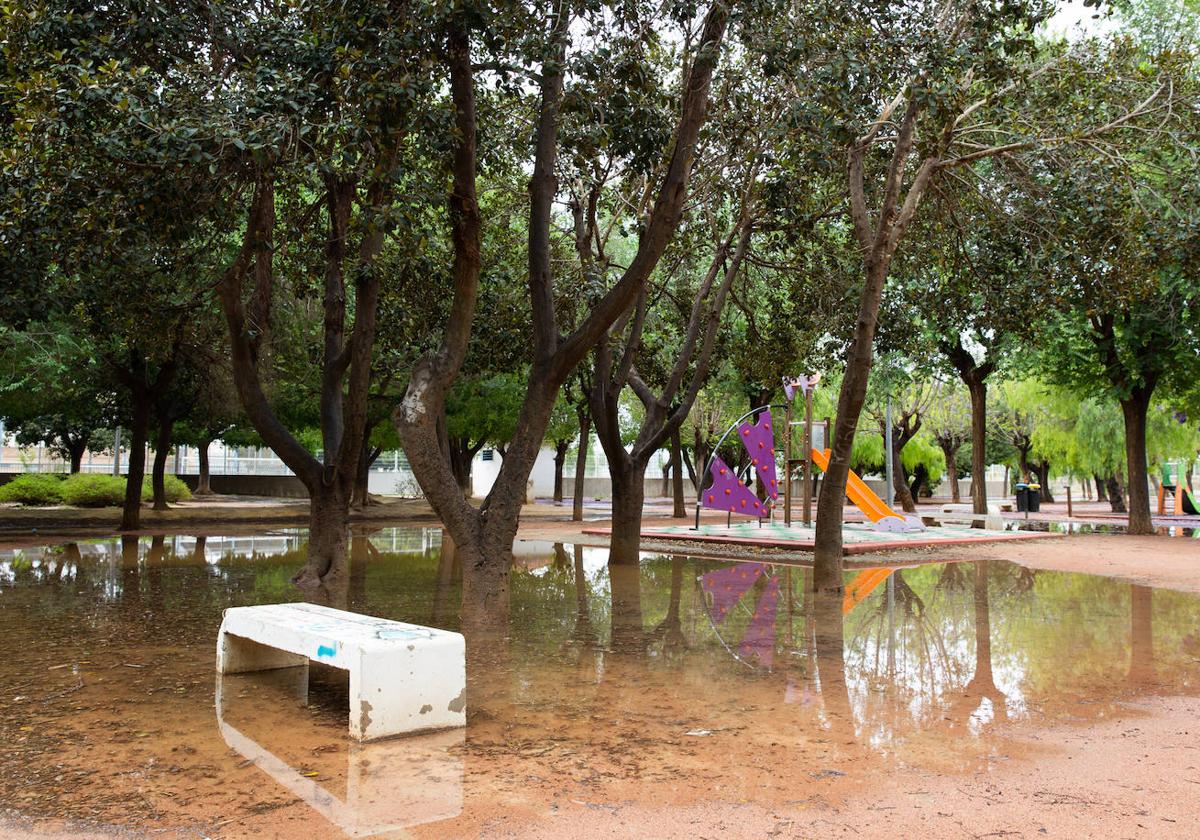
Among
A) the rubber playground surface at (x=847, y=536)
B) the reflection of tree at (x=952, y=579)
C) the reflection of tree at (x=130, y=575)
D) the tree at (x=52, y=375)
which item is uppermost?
the tree at (x=52, y=375)

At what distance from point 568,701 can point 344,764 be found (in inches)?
73.3

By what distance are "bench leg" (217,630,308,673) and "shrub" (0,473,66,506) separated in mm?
29388

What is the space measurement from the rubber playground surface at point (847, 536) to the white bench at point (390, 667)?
13985 mm

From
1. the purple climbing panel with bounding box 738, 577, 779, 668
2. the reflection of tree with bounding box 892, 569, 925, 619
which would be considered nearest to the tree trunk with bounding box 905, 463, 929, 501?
the reflection of tree with bounding box 892, 569, 925, 619

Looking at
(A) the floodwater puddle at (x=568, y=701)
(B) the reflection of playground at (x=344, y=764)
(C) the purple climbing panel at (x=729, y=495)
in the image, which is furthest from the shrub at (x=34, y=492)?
(B) the reflection of playground at (x=344, y=764)

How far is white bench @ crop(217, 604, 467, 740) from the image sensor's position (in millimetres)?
5414

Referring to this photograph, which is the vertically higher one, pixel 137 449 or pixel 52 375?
pixel 52 375

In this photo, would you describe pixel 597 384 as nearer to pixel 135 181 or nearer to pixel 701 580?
pixel 701 580

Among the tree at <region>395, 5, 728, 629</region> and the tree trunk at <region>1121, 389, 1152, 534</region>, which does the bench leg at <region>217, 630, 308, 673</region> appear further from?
the tree trunk at <region>1121, 389, 1152, 534</region>

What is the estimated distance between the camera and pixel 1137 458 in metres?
23.7

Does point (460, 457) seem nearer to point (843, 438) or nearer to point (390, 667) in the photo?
point (843, 438)

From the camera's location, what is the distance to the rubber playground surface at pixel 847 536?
64.0 feet

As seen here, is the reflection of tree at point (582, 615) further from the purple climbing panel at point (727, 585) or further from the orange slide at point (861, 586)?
the orange slide at point (861, 586)

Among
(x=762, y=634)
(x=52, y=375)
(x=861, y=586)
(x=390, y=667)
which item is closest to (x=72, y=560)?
(x=52, y=375)
